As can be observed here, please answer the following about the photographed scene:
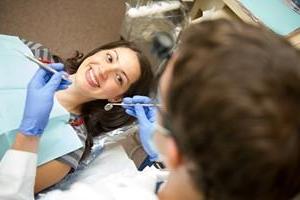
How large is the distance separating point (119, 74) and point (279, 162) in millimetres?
1193

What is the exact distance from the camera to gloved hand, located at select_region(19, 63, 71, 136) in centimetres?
147

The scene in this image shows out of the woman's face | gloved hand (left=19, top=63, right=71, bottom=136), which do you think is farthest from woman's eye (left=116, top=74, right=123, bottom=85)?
gloved hand (left=19, top=63, right=71, bottom=136)

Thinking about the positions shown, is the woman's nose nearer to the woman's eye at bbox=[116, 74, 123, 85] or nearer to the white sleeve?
the woman's eye at bbox=[116, 74, 123, 85]

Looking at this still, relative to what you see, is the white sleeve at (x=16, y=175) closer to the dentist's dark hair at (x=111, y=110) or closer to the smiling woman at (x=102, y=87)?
the smiling woman at (x=102, y=87)

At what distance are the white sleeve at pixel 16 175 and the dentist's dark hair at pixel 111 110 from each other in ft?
1.20

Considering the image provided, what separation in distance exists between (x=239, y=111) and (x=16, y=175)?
101cm

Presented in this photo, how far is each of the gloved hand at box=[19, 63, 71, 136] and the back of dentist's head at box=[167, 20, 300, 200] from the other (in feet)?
2.92

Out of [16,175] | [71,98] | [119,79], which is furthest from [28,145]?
[119,79]

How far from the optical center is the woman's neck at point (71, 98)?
1.75 m

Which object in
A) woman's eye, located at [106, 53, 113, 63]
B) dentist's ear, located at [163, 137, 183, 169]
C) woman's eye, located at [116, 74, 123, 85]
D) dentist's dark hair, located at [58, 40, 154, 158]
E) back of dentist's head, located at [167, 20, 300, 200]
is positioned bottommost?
dentist's dark hair, located at [58, 40, 154, 158]

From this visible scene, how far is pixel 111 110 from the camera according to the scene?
73.6 inches

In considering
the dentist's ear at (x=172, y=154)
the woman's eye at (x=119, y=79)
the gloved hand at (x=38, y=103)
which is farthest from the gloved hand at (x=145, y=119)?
the dentist's ear at (x=172, y=154)

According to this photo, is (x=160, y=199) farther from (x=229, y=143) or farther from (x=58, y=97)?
(x=58, y=97)

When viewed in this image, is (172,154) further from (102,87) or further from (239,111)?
(102,87)
